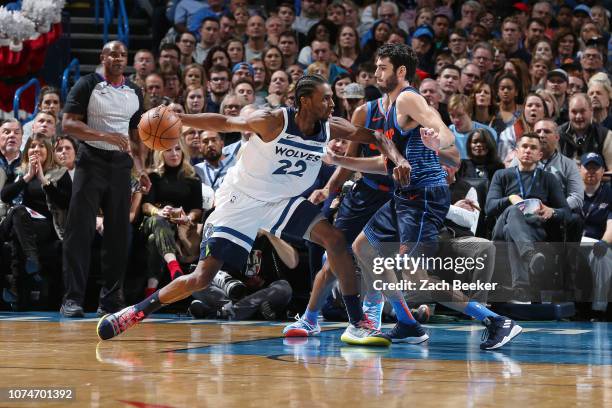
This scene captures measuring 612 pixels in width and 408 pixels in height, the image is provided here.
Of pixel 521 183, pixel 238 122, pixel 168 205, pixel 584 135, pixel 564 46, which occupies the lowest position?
pixel 168 205

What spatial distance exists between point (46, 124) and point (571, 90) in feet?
17.8

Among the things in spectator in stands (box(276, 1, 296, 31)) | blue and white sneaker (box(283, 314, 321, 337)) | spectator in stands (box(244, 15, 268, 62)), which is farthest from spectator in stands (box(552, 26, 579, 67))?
blue and white sneaker (box(283, 314, 321, 337))

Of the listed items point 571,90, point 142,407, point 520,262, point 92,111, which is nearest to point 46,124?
point 92,111

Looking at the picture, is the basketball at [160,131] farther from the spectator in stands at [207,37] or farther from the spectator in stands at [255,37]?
the spectator in stands at [207,37]

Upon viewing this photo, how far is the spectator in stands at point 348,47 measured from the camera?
1238 centimetres

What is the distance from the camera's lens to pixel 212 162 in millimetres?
9812

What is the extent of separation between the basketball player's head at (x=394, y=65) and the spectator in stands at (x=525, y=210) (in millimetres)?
2597

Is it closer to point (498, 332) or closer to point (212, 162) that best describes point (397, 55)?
point (498, 332)

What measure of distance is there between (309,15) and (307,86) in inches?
307

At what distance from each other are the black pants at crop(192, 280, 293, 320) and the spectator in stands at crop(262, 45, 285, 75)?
12.6 ft

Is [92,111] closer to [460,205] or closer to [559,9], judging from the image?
[460,205]

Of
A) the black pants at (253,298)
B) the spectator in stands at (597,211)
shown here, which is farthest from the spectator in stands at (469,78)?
the black pants at (253,298)

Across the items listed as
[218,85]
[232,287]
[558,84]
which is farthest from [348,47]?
[232,287]

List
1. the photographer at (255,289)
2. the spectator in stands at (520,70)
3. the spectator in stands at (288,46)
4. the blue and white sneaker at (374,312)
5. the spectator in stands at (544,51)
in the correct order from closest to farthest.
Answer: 1. the blue and white sneaker at (374,312)
2. the photographer at (255,289)
3. the spectator in stands at (520,70)
4. the spectator in stands at (544,51)
5. the spectator in stands at (288,46)
